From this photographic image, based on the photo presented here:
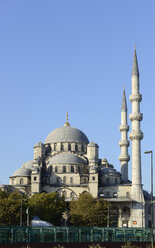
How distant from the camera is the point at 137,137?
67938mm

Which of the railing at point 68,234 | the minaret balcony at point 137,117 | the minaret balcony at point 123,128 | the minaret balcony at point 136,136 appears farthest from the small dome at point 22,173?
the railing at point 68,234

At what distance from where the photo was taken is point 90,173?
73938 millimetres

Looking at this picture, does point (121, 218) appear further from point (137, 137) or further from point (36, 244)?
point (36, 244)

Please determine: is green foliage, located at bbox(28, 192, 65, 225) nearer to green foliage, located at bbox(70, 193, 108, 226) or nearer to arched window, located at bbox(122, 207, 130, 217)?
green foliage, located at bbox(70, 193, 108, 226)

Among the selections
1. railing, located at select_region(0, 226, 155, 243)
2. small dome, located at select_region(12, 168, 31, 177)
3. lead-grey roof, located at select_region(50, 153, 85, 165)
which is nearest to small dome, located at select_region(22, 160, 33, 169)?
small dome, located at select_region(12, 168, 31, 177)

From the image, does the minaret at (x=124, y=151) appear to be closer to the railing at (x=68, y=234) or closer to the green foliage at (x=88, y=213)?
the green foliage at (x=88, y=213)

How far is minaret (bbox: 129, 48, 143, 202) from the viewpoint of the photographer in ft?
220

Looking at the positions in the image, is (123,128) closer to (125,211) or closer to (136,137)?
(136,137)

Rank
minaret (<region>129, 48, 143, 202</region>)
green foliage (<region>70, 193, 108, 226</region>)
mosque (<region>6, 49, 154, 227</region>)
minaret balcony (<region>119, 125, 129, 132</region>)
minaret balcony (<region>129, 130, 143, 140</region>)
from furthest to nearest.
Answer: minaret balcony (<region>119, 125, 129, 132</region>), mosque (<region>6, 49, 154, 227</region>), minaret balcony (<region>129, 130, 143, 140</region>), minaret (<region>129, 48, 143, 202</region>), green foliage (<region>70, 193, 108, 226</region>)

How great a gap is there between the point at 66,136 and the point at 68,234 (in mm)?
54572

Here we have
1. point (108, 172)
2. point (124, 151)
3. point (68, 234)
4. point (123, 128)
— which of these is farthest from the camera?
point (123, 128)

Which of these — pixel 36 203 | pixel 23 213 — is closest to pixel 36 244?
pixel 23 213

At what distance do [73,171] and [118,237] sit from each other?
42839mm

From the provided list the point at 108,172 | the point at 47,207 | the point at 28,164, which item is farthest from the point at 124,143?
the point at 47,207
